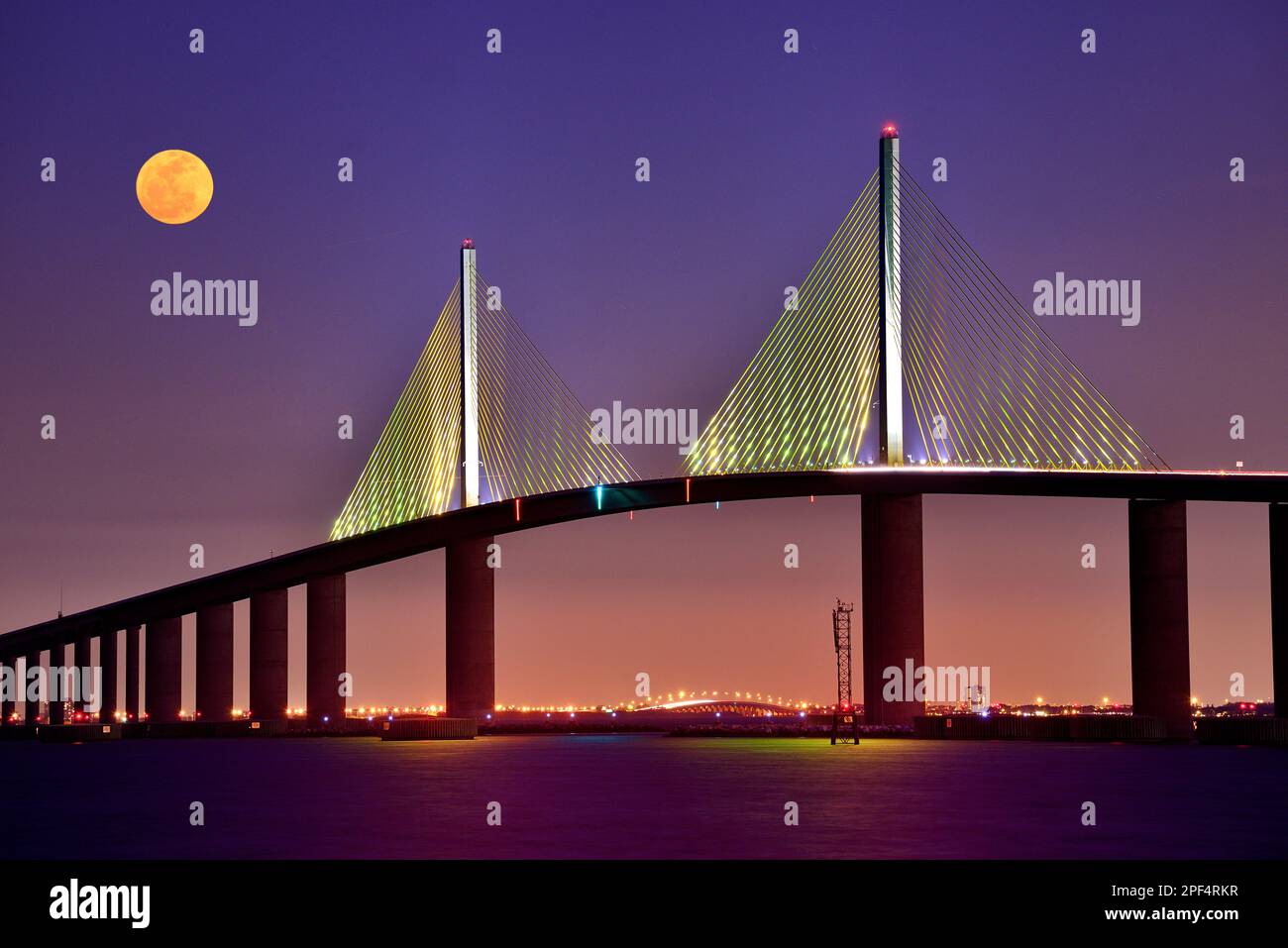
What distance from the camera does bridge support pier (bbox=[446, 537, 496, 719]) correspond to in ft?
309

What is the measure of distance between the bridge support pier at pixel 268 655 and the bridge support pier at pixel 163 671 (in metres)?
7.51

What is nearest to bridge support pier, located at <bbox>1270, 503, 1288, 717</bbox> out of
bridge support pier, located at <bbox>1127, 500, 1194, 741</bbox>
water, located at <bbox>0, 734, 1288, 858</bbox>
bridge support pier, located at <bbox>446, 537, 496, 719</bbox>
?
bridge support pier, located at <bbox>1127, 500, 1194, 741</bbox>

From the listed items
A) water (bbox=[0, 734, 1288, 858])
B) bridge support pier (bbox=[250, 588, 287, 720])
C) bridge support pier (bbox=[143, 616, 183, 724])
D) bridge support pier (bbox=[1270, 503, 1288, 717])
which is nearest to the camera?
water (bbox=[0, 734, 1288, 858])

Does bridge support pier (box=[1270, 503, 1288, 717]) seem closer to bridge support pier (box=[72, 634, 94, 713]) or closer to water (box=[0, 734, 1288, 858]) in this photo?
water (box=[0, 734, 1288, 858])

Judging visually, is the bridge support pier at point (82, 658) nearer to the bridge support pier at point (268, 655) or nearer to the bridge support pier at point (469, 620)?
the bridge support pier at point (268, 655)

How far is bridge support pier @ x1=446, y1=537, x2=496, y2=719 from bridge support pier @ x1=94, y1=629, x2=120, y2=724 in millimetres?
28713

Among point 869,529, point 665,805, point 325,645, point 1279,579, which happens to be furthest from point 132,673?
point 665,805

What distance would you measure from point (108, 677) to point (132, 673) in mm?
1716

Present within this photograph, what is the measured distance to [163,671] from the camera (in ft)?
367

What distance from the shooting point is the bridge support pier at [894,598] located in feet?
263

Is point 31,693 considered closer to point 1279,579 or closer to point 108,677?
point 108,677
